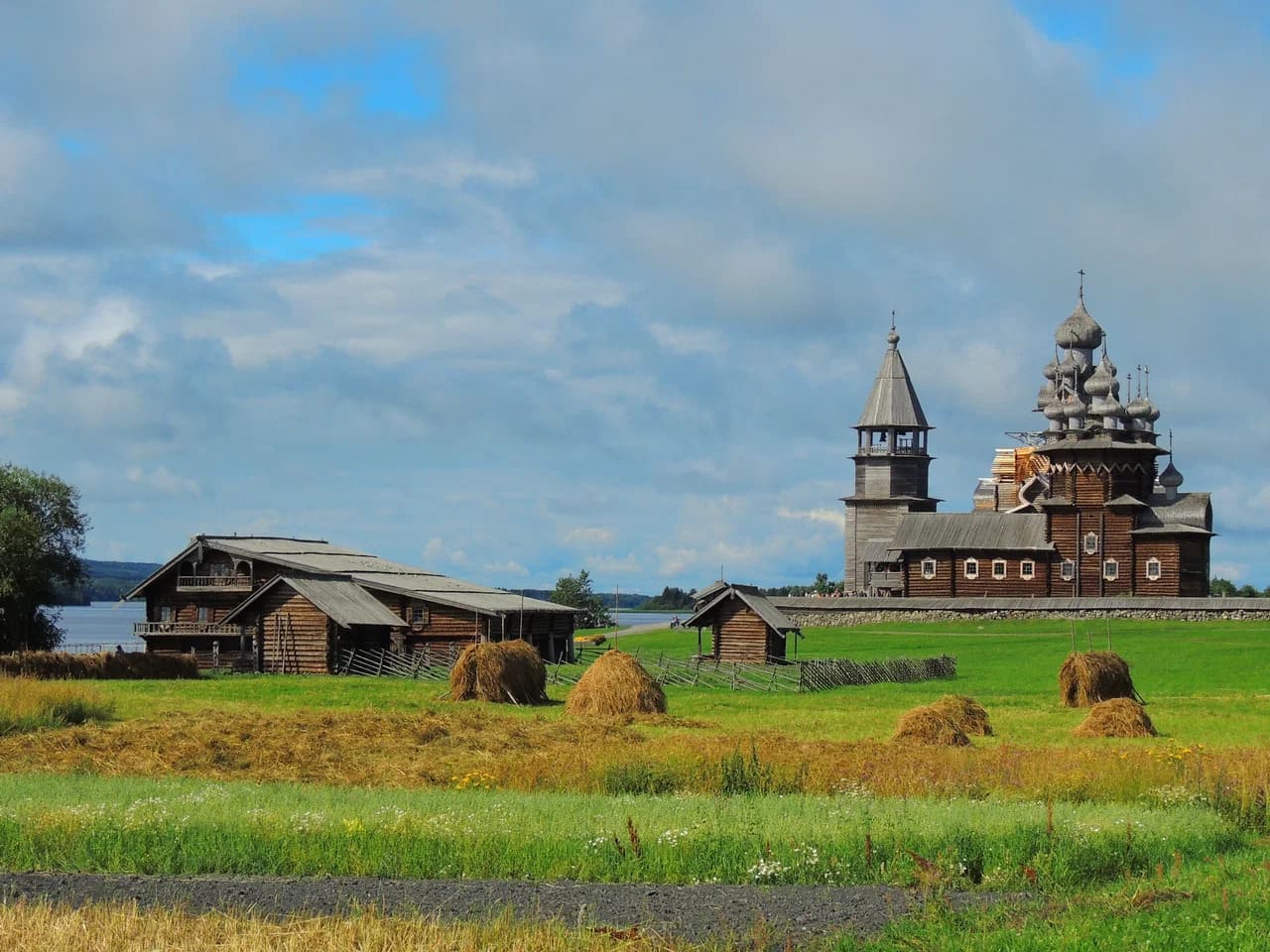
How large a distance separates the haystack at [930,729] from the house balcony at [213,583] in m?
38.7

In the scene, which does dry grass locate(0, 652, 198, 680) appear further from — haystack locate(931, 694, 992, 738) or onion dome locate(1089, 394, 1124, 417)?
onion dome locate(1089, 394, 1124, 417)

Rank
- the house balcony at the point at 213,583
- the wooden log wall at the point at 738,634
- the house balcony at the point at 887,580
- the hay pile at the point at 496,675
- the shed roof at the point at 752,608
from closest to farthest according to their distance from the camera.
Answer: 1. the hay pile at the point at 496,675
2. the shed roof at the point at 752,608
3. the wooden log wall at the point at 738,634
4. the house balcony at the point at 213,583
5. the house balcony at the point at 887,580

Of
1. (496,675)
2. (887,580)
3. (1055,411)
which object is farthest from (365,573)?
(1055,411)

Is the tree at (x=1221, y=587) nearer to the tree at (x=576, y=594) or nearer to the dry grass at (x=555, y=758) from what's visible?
the tree at (x=576, y=594)

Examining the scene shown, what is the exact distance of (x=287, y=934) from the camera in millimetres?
12547

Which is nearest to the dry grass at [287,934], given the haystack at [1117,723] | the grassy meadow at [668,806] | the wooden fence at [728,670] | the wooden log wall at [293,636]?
the grassy meadow at [668,806]

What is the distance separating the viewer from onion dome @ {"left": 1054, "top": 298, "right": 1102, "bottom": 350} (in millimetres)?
114688

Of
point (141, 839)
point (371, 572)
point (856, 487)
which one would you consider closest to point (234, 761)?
point (141, 839)

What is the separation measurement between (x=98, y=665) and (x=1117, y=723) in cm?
3233

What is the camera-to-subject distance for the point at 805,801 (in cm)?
1891

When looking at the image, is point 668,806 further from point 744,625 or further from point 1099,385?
point 1099,385

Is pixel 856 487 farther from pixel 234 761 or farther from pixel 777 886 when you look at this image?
pixel 777 886

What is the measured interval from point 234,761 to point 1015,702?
75.0 ft

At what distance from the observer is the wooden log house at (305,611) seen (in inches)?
2274
